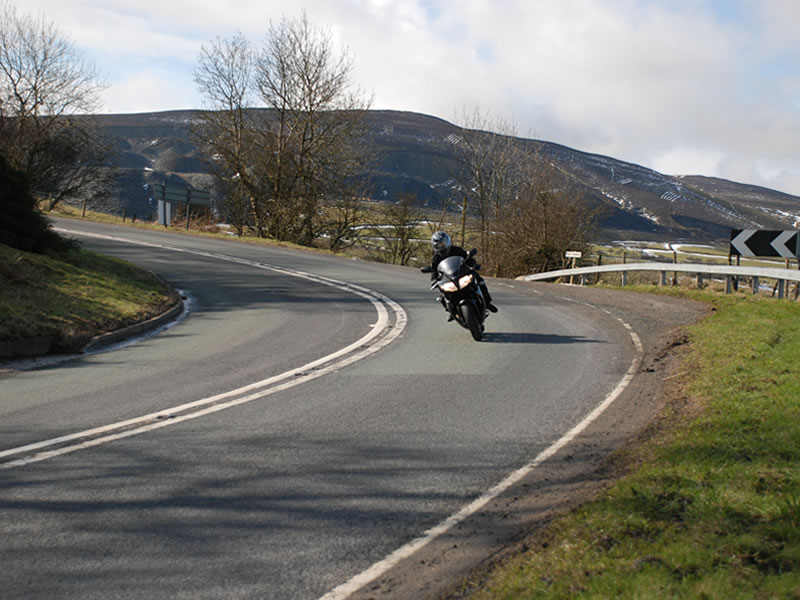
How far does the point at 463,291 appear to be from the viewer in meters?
12.5

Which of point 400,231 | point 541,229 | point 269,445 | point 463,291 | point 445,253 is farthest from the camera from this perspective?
point 400,231

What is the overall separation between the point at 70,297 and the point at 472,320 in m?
6.98

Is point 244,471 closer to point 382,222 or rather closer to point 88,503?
point 88,503

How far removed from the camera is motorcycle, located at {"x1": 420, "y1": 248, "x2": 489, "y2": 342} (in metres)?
12.5

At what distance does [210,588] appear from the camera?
13.0ft

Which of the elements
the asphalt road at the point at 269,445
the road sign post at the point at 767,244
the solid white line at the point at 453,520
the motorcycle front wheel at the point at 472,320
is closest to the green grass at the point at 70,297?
the asphalt road at the point at 269,445

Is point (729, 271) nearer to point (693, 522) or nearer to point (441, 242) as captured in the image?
point (441, 242)

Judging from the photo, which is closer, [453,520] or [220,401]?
[453,520]

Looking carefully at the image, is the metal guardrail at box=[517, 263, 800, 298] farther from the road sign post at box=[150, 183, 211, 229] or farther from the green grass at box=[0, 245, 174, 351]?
the road sign post at box=[150, 183, 211, 229]

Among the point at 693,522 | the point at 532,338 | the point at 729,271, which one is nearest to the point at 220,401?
the point at 693,522

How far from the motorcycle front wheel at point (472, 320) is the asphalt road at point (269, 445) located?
18cm

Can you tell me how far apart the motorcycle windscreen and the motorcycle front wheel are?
519mm

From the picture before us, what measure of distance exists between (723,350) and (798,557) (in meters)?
7.50

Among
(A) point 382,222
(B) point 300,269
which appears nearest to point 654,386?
(B) point 300,269
